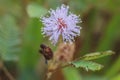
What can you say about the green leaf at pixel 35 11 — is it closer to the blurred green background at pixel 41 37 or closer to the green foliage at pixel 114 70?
the blurred green background at pixel 41 37

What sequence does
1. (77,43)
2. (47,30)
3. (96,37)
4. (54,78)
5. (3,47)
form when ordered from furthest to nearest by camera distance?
(96,37)
(77,43)
(54,78)
(3,47)
(47,30)

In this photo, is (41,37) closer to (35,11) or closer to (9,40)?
(9,40)

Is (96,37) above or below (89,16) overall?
below

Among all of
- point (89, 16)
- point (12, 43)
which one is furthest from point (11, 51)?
point (89, 16)

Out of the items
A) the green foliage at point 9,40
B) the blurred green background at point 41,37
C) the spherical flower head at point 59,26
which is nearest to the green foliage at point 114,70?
the blurred green background at point 41,37

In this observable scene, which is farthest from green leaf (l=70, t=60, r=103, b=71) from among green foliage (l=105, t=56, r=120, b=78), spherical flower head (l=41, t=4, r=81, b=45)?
green foliage (l=105, t=56, r=120, b=78)

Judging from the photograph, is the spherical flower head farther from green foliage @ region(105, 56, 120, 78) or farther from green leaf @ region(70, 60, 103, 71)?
green foliage @ region(105, 56, 120, 78)

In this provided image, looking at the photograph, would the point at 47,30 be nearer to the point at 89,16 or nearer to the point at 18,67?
the point at 18,67

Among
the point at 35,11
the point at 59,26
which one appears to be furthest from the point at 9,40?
the point at 59,26
